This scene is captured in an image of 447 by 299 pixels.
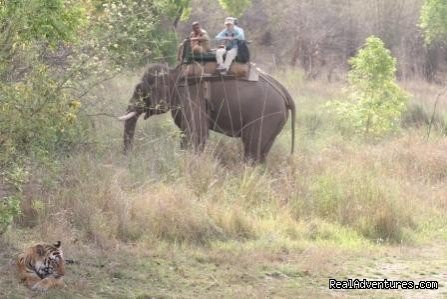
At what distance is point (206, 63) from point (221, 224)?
14.4 feet

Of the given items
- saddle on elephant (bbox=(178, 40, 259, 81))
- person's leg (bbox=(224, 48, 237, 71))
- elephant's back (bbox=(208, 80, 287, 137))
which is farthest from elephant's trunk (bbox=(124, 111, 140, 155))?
person's leg (bbox=(224, 48, 237, 71))

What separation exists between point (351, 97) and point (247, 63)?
5.69 m

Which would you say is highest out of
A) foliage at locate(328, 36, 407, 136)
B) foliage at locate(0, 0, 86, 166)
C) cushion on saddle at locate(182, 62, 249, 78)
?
foliage at locate(0, 0, 86, 166)

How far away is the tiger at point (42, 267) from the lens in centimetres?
623

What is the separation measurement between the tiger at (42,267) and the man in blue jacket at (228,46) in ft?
21.3

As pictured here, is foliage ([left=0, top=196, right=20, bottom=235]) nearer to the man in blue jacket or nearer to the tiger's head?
the tiger's head

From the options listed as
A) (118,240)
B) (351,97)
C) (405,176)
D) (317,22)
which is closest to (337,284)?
(118,240)

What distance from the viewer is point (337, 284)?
7090 millimetres

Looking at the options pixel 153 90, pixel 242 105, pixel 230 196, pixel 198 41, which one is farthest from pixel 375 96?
pixel 230 196

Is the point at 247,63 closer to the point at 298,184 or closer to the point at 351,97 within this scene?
the point at 298,184

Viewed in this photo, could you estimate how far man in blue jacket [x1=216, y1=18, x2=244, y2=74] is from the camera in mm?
12305

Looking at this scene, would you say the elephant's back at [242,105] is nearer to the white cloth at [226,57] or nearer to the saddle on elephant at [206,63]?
the saddle on elephant at [206,63]

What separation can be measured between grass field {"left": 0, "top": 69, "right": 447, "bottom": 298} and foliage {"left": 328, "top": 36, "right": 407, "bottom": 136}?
4114 mm

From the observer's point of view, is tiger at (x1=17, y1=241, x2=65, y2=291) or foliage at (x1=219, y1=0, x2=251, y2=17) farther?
foliage at (x1=219, y1=0, x2=251, y2=17)
